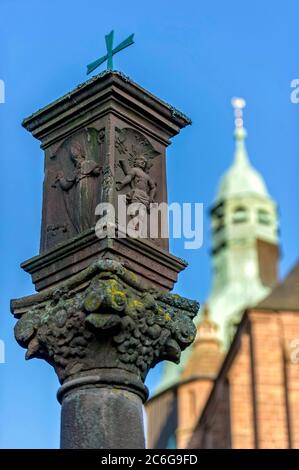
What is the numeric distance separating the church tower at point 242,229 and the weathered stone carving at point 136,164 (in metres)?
62.0

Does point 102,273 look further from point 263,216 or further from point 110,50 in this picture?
point 263,216

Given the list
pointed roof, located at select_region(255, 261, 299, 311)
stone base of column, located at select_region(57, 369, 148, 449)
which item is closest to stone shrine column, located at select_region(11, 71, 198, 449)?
stone base of column, located at select_region(57, 369, 148, 449)

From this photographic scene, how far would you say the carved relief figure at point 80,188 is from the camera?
711 cm

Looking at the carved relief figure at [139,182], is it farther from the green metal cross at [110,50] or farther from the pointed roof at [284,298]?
the pointed roof at [284,298]

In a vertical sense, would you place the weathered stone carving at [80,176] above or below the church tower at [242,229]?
below

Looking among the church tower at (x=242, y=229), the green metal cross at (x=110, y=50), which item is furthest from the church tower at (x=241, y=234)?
the green metal cross at (x=110, y=50)

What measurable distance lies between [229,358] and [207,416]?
718cm

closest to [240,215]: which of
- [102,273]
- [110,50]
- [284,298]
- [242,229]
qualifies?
[242,229]

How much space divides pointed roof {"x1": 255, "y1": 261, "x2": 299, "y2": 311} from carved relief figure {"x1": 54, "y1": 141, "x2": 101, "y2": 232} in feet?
98.3

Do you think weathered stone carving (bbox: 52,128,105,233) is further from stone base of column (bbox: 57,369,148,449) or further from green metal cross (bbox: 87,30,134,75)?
stone base of column (bbox: 57,369,148,449)

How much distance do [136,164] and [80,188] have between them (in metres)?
0.37

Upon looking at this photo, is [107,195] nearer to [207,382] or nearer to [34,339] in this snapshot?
[34,339]

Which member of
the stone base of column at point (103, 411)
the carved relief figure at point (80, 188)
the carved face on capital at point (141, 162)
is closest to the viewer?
the stone base of column at point (103, 411)
